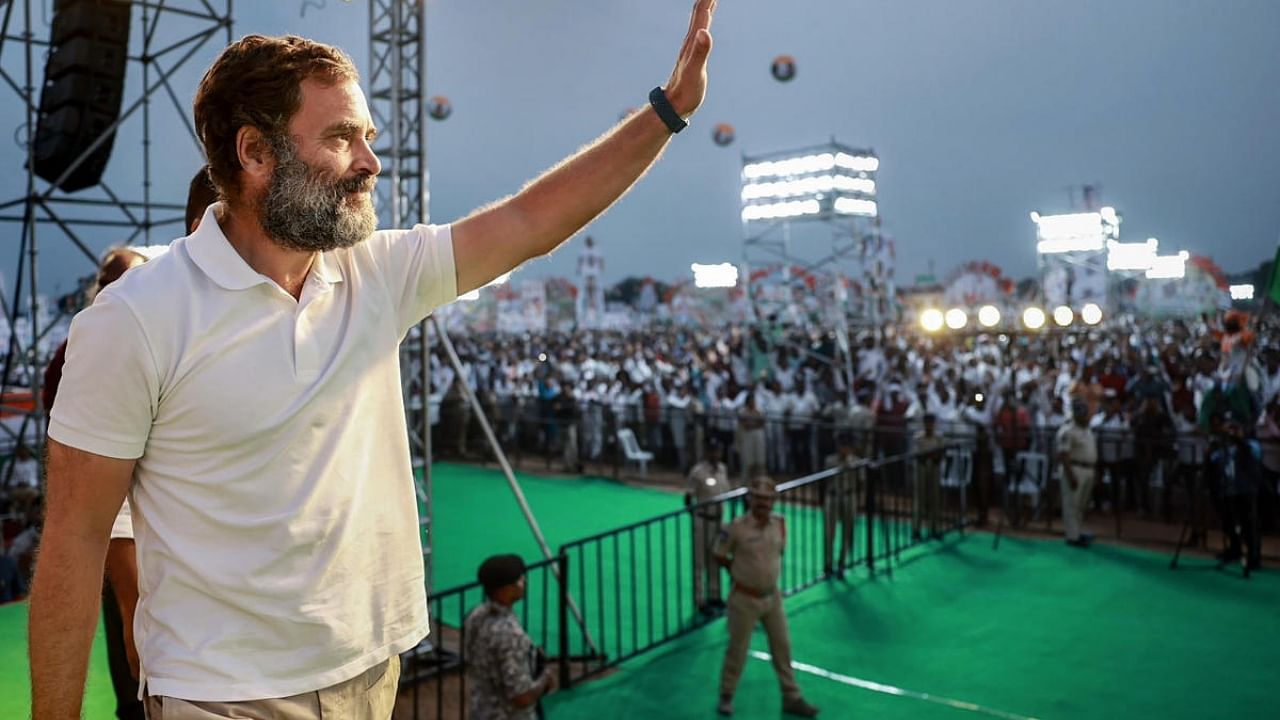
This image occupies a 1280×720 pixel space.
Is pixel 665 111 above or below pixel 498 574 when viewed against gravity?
above

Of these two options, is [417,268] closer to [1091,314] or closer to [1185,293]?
[1091,314]

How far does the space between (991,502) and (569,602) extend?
8.56 metres

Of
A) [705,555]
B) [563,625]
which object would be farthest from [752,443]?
[563,625]

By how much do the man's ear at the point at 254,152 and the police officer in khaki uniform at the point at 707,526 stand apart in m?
6.99

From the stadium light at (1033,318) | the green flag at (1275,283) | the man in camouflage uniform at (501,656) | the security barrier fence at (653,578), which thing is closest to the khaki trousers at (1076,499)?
the security barrier fence at (653,578)

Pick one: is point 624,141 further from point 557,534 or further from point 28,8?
point 557,534

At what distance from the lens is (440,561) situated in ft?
36.3

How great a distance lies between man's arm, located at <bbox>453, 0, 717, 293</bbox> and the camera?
1669 millimetres

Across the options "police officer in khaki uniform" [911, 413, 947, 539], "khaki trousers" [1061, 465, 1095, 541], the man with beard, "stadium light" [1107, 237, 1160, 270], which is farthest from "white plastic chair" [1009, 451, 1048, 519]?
"stadium light" [1107, 237, 1160, 270]

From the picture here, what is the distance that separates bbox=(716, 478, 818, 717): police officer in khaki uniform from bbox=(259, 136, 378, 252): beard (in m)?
5.52

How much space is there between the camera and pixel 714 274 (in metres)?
29.0

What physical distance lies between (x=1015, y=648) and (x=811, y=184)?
12361 millimetres

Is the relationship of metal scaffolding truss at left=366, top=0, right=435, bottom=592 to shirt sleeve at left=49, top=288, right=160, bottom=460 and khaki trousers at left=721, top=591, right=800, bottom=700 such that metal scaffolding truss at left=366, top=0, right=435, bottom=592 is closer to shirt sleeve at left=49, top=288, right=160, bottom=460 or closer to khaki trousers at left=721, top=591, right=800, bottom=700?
khaki trousers at left=721, top=591, right=800, bottom=700

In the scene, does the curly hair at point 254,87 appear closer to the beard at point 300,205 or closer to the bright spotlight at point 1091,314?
the beard at point 300,205
